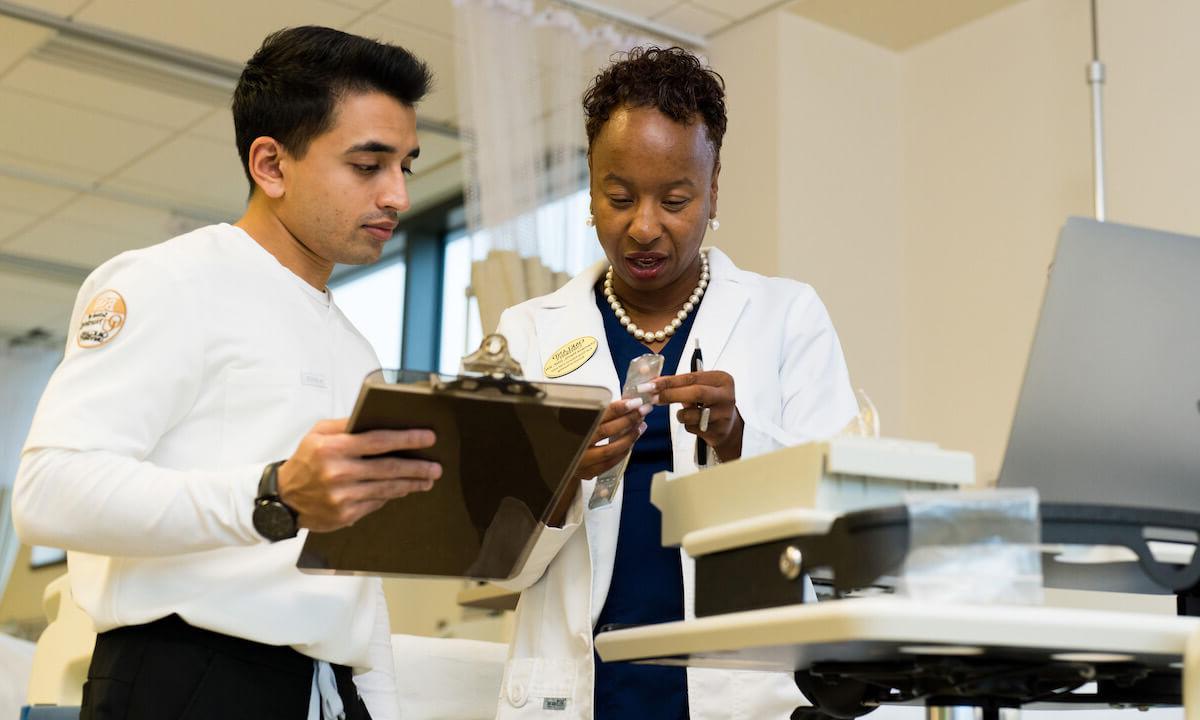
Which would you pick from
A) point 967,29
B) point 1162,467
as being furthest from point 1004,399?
point 1162,467

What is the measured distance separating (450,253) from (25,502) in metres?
4.95

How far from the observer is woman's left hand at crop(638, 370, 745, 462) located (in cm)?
151

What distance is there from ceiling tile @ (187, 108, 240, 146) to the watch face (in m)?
3.93

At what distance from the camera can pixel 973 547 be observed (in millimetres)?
1023

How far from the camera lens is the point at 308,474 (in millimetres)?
1202

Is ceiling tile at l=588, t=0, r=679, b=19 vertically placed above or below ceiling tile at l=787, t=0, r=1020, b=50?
above

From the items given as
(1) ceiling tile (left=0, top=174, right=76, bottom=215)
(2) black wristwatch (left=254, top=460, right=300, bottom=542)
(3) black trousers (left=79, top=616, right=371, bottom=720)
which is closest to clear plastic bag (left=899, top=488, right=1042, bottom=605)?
(2) black wristwatch (left=254, top=460, right=300, bottom=542)

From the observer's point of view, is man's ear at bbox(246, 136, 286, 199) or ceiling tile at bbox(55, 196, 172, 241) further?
ceiling tile at bbox(55, 196, 172, 241)

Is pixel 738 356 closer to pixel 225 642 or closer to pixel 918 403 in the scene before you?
pixel 225 642

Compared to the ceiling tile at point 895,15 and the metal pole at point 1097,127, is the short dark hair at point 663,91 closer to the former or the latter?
the metal pole at point 1097,127

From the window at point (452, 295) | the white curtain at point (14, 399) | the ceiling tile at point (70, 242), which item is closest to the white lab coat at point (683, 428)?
the window at point (452, 295)

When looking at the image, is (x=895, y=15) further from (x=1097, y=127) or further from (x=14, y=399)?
(x=14, y=399)

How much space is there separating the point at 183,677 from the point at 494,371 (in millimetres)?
445

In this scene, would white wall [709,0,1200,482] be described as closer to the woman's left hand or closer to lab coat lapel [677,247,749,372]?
lab coat lapel [677,247,749,372]
